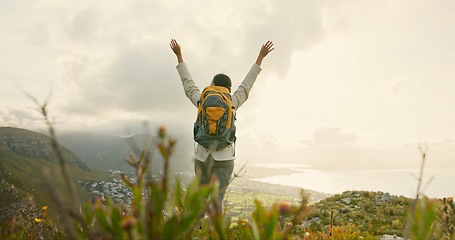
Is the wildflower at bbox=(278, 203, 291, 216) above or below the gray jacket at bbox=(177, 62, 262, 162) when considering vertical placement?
below

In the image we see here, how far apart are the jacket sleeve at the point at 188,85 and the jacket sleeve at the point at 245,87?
0.72 metres

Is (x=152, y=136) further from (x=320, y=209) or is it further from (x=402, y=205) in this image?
(x=402, y=205)

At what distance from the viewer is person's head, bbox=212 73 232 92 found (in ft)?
20.4

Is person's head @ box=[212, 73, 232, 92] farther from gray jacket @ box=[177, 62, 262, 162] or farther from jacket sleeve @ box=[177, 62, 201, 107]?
jacket sleeve @ box=[177, 62, 201, 107]

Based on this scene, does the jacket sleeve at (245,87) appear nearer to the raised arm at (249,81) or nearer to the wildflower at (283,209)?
the raised arm at (249,81)

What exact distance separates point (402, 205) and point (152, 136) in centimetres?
2091

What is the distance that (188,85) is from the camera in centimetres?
658

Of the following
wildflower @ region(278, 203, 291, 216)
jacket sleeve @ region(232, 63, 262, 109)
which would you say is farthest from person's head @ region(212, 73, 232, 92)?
wildflower @ region(278, 203, 291, 216)

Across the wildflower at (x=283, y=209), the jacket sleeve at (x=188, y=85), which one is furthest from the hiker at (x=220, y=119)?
the wildflower at (x=283, y=209)

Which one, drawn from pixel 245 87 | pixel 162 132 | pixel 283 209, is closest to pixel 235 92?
pixel 245 87

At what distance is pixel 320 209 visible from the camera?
57.7 ft

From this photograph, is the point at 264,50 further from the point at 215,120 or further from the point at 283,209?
the point at 283,209

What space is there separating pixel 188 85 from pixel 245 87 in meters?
1.14

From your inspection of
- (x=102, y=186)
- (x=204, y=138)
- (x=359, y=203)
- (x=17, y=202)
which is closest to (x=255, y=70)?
(x=204, y=138)
